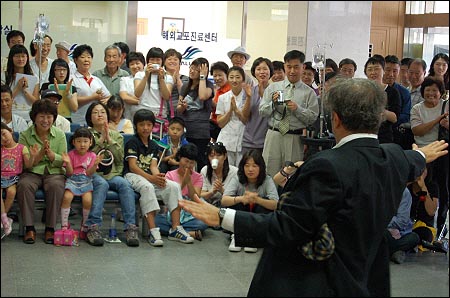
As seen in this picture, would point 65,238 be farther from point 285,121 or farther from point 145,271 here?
point 285,121

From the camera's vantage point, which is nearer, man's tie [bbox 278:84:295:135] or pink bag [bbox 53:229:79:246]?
pink bag [bbox 53:229:79:246]

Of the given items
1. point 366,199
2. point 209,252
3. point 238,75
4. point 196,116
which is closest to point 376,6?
point 366,199

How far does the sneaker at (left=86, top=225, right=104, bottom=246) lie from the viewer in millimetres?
3115

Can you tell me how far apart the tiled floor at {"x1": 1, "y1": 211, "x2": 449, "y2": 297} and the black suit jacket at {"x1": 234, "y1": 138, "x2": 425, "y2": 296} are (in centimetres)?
60

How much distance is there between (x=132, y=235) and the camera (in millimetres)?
3307

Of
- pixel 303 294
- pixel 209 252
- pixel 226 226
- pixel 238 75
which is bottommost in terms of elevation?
pixel 209 252

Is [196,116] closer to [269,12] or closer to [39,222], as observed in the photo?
[39,222]

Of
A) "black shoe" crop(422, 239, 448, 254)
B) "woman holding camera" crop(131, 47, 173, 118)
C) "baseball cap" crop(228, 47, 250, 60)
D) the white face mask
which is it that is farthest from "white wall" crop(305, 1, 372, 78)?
"woman holding camera" crop(131, 47, 173, 118)

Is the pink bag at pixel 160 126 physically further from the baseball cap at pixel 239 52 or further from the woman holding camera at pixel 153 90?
the baseball cap at pixel 239 52

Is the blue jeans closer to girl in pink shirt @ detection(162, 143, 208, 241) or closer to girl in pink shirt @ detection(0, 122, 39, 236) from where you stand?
girl in pink shirt @ detection(162, 143, 208, 241)

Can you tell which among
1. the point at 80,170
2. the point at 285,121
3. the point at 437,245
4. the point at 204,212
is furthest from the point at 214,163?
the point at 204,212

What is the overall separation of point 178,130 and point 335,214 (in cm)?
221

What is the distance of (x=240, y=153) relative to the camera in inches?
150

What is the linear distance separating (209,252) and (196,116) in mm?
1021
